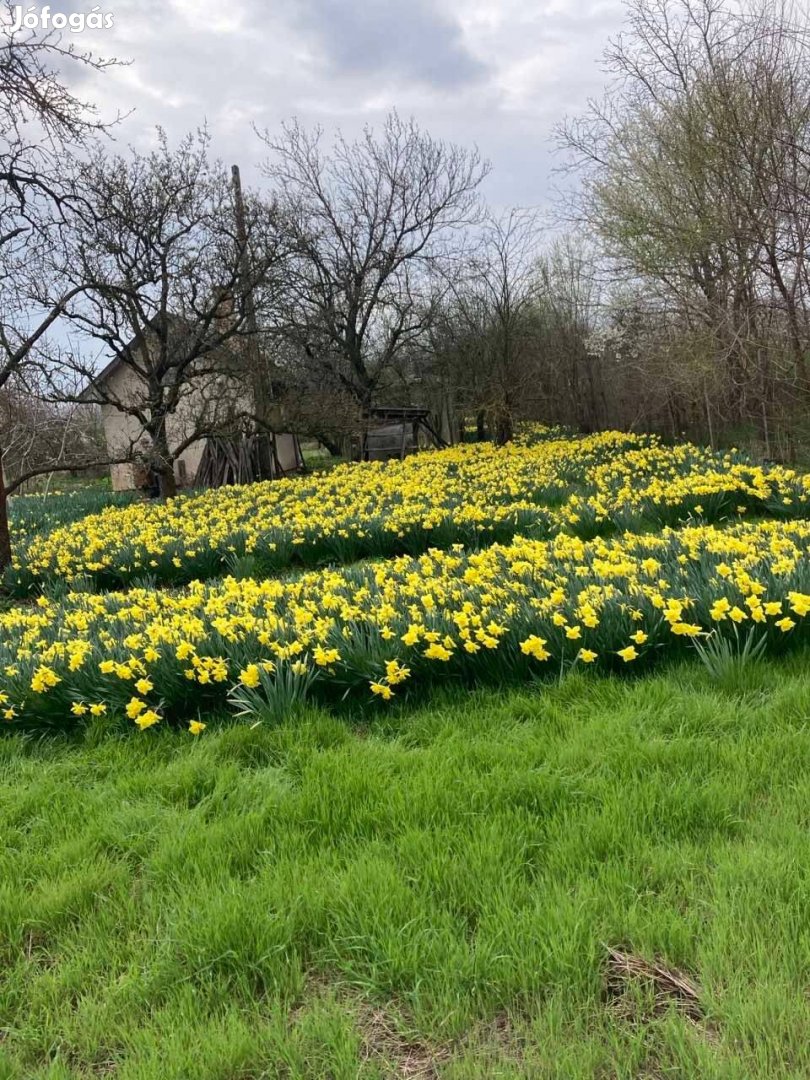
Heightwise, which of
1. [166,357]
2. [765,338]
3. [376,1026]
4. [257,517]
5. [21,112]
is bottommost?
[376,1026]

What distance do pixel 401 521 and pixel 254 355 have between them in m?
8.60

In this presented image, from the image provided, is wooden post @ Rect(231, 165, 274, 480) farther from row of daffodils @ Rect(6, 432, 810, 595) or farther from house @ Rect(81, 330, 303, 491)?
row of daffodils @ Rect(6, 432, 810, 595)

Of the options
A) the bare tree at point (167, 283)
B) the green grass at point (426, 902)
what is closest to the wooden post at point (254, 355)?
the bare tree at point (167, 283)

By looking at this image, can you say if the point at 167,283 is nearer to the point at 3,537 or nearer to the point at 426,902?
the point at 3,537

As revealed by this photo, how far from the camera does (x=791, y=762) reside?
232 centimetres

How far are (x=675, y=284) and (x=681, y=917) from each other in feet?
37.5

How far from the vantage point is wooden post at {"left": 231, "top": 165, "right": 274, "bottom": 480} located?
12484mm

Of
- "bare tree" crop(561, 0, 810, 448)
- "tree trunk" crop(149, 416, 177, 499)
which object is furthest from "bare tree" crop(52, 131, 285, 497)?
"bare tree" crop(561, 0, 810, 448)

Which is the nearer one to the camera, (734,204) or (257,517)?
(734,204)

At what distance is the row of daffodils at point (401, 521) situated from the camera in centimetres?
695

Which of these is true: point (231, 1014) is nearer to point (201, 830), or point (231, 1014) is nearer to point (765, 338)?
point (201, 830)

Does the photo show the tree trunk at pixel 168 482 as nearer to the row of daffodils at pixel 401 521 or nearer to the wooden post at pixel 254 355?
the wooden post at pixel 254 355

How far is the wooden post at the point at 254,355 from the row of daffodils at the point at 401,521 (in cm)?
509

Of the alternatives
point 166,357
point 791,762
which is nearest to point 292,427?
point 166,357
